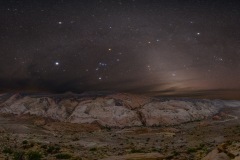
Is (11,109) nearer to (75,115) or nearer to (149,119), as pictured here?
(75,115)

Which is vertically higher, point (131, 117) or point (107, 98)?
point (107, 98)

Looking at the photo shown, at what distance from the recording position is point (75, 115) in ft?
285

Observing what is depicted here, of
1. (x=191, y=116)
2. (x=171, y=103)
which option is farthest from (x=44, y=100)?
(x=191, y=116)

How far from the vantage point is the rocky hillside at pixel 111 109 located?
3381 inches

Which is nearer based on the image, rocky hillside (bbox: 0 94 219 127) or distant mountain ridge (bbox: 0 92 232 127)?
rocky hillside (bbox: 0 94 219 127)

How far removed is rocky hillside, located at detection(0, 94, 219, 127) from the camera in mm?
85875

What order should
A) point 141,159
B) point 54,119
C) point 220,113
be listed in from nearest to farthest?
1. point 141,159
2. point 54,119
3. point 220,113

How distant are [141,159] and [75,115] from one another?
65.7 metres

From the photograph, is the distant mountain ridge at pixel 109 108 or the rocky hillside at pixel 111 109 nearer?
the rocky hillside at pixel 111 109

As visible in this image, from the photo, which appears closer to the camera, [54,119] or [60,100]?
[54,119]

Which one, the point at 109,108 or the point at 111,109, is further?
the point at 109,108

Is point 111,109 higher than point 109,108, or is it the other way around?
point 109,108

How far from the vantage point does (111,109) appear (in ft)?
294

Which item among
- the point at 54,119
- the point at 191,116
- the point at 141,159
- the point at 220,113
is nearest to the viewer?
the point at 141,159
